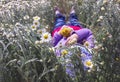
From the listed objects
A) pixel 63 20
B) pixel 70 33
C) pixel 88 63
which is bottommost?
pixel 63 20

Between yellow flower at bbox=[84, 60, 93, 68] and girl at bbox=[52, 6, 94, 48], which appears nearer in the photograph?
yellow flower at bbox=[84, 60, 93, 68]

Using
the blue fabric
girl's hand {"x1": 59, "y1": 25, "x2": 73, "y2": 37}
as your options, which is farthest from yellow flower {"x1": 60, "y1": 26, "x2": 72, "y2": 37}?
the blue fabric

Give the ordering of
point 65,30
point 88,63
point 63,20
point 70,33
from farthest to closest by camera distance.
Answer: point 63,20, point 70,33, point 65,30, point 88,63

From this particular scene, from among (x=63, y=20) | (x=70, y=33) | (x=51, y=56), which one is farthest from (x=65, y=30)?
(x=51, y=56)

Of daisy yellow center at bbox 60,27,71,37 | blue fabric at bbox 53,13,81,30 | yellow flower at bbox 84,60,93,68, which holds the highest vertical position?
yellow flower at bbox 84,60,93,68

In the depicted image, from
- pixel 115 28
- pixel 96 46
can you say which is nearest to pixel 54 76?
pixel 96 46

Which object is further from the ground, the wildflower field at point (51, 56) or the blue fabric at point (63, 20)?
the wildflower field at point (51, 56)

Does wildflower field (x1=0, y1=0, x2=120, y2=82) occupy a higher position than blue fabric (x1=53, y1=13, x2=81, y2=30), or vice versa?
wildflower field (x1=0, y1=0, x2=120, y2=82)

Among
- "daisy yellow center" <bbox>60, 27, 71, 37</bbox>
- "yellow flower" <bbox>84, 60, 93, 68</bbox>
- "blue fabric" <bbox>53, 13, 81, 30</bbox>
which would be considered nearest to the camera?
"yellow flower" <bbox>84, 60, 93, 68</bbox>

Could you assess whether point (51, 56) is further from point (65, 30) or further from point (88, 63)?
point (65, 30)

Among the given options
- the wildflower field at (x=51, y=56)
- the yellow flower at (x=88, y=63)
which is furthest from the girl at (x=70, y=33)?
the yellow flower at (x=88, y=63)

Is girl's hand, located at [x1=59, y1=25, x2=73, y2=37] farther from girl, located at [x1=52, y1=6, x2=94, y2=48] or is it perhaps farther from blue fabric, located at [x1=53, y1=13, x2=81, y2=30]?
blue fabric, located at [x1=53, y1=13, x2=81, y2=30]

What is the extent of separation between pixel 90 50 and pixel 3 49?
611 mm

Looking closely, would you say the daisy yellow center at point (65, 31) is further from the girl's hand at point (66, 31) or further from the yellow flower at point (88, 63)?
the yellow flower at point (88, 63)
